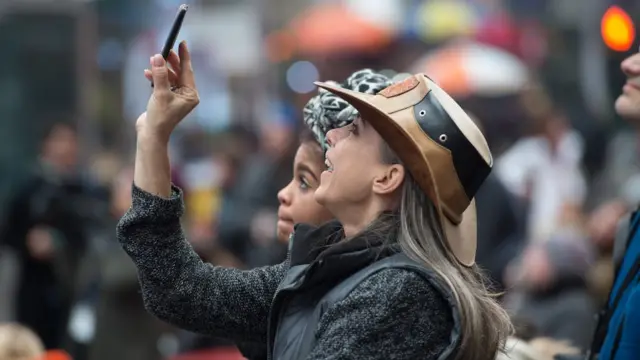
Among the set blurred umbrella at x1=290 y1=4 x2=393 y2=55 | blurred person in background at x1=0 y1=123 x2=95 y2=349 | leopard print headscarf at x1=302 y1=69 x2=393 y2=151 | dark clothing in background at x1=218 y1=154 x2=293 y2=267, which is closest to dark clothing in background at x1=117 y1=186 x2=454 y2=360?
leopard print headscarf at x1=302 y1=69 x2=393 y2=151

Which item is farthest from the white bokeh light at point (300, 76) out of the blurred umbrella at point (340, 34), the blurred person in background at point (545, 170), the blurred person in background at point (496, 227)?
the blurred person in background at point (496, 227)

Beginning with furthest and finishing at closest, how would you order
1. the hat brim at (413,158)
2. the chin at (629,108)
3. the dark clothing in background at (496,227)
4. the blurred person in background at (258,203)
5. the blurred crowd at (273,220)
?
the blurred person in background at (258,203) → the dark clothing in background at (496,227) → the blurred crowd at (273,220) → the chin at (629,108) → the hat brim at (413,158)

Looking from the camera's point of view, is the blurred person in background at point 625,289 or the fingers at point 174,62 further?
the blurred person in background at point 625,289

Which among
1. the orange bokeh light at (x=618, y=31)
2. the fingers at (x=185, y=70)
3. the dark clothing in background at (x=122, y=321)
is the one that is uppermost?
the fingers at (x=185, y=70)

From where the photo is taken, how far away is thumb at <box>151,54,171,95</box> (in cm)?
300

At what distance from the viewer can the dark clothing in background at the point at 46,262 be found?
9.82 metres

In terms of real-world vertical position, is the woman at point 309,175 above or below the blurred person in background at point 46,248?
above

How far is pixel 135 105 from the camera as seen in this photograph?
55.9 ft

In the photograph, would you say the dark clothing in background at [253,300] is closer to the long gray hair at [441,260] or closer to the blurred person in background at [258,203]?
the long gray hair at [441,260]

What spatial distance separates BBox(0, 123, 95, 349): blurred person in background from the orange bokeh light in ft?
20.3

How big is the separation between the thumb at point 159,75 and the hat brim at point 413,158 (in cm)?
38

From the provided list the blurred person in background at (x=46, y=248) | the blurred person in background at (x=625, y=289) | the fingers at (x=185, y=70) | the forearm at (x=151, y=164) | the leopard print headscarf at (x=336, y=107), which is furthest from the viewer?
the blurred person in background at (x=46, y=248)

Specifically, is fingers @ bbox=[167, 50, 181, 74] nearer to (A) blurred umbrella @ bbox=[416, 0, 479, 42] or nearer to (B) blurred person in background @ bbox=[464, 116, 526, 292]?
(B) blurred person in background @ bbox=[464, 116, 526, 292]

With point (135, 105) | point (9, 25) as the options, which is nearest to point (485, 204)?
point (9, 25)
